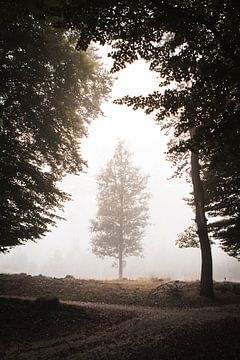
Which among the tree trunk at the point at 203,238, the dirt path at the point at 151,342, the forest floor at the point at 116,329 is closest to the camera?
the dirt path at the point at 151,342

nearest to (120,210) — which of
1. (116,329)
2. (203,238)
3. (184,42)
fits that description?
(203,238)

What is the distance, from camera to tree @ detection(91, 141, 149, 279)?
28203 mm

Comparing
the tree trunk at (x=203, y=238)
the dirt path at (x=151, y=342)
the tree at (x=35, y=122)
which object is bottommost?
the dirt path at (x=151, y=342)

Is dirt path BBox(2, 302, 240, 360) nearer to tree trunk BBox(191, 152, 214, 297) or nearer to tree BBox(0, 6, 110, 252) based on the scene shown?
tree trunk BBox(191, 152, 214, 297)

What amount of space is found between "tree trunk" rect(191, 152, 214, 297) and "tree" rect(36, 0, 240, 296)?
8.76 meters

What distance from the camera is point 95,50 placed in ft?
57.5

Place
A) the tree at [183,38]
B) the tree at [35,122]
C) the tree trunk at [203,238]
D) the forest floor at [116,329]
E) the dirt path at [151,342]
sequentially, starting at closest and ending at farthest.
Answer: the tree at [183,38], the dirt path at [151,342], the forest floor at [116,329], the tree at [35,122], the tree trunk at [203,238]

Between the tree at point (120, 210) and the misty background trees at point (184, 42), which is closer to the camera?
the misty background trees at point (184, 42)

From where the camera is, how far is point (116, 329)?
26.1 ft

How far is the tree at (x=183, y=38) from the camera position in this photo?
467 cm

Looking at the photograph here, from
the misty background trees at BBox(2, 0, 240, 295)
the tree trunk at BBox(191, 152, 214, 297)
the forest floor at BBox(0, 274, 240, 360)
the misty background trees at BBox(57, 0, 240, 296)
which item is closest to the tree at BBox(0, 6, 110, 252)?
the forest floor at BBox(0, 274, 240, 360)

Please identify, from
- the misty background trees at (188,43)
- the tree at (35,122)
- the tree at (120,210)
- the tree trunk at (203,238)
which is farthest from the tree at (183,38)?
the tree at (120,210)

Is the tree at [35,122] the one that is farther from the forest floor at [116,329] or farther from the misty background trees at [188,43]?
the misty background trees at [188,43]

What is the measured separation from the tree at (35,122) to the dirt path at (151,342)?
6.63 m
